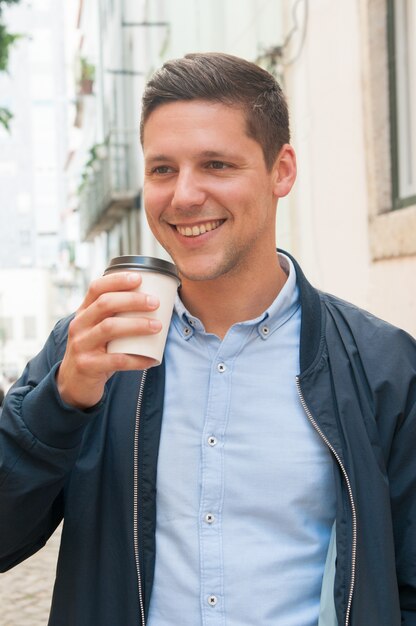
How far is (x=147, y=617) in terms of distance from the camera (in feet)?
6.11

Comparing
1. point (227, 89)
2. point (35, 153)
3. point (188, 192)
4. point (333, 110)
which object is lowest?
point (188, 192)

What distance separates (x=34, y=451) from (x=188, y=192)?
1.87ft

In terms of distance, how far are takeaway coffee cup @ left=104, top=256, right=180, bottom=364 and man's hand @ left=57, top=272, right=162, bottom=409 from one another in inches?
0.5

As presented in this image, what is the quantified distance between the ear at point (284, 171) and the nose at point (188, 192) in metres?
0.26

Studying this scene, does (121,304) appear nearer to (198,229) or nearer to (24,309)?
(198,229)

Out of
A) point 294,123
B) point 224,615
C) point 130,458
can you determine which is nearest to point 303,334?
point 130,458

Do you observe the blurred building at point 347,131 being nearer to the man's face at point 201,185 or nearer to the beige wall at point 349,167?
the beige wall at point 349,167

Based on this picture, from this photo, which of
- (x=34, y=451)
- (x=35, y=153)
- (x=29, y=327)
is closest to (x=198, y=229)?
(x=34, y=451)

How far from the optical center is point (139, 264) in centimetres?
165

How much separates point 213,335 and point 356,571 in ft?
1.79

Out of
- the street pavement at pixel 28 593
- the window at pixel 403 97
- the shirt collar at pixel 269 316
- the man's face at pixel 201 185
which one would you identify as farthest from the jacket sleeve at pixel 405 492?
the street pavement at pixel 28 593

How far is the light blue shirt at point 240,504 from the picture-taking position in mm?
1830

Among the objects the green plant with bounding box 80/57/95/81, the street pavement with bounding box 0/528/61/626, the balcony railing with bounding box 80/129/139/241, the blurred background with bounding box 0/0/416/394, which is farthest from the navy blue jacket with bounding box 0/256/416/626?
the green plant with bounding box 80/57/95/81

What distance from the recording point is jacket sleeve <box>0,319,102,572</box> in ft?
5.74
